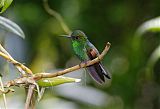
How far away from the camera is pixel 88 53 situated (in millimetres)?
1012

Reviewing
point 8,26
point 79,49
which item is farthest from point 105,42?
point 79,49

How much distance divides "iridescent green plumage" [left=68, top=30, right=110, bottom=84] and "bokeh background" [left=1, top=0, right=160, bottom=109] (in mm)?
1691

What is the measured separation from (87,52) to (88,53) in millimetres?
10

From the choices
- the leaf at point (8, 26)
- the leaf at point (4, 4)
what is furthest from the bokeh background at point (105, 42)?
the leaf at point (4, 4)

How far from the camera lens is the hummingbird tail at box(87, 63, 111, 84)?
959mm

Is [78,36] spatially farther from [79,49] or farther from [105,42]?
[105,42]

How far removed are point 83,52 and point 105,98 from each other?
175 cm

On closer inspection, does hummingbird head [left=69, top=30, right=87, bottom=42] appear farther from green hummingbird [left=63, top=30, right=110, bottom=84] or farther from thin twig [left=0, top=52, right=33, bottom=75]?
thin twig [left=0, top=52, right=33, bottom=75]

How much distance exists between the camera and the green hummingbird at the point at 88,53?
0.96m

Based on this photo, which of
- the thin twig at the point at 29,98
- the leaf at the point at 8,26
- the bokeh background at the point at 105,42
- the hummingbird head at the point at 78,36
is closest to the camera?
the thin twig at the point at 29,98

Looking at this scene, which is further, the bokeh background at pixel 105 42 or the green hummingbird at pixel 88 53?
the bokeh background at pixel 105 42

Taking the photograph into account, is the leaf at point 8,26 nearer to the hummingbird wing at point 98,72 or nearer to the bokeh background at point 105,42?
the hummingbird wing at point 98,72

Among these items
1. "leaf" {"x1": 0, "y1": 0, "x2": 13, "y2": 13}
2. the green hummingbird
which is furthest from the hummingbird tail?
"leaf" {"x1": 0, "y1": 0, "x2": 13, "y2": 13}

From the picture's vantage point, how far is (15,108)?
7.00ft
